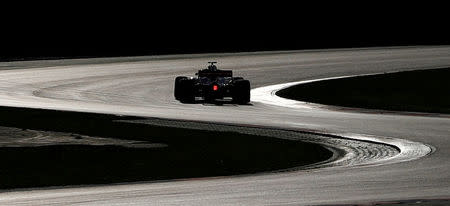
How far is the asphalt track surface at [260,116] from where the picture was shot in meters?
13.4

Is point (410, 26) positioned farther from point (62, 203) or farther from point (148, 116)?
point (62, 203)

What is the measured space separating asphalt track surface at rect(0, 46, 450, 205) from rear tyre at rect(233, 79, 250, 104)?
15.7 inches

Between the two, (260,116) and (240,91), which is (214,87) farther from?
(260,116)

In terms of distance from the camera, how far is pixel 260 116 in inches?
1164

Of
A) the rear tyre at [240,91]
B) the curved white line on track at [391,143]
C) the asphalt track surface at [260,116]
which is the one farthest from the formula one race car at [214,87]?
the curved white line on track at [391,143]

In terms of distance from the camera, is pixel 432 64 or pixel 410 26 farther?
pixel 410 26

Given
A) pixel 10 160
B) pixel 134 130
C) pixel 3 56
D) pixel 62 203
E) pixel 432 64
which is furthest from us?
pixel 3 56

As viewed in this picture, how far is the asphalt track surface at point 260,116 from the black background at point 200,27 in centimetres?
181

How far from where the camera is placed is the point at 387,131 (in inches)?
958

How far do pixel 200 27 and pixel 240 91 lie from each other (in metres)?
23.4

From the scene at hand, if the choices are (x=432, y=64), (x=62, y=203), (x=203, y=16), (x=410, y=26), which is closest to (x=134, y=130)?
(x=62, y=203)

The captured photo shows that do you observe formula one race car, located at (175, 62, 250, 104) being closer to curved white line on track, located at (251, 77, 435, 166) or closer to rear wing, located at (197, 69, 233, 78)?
rear wing, located at (197, 69, 233, 78)

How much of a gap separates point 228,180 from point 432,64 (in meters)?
35.9

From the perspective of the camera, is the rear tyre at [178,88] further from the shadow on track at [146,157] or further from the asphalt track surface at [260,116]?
the shadow on track at [146,157]
